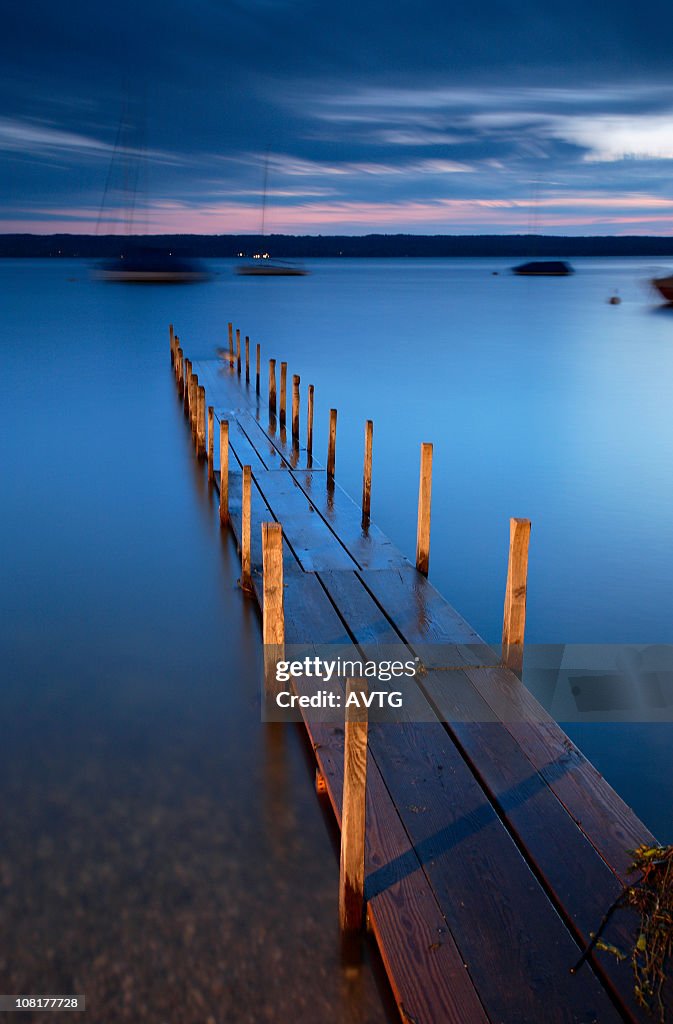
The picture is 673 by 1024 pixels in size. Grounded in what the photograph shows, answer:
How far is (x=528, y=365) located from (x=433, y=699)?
24.8 m

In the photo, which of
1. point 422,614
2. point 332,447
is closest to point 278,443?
point 332,447

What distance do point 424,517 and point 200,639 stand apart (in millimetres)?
2370

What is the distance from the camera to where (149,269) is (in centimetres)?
7306

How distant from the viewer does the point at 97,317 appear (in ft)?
144

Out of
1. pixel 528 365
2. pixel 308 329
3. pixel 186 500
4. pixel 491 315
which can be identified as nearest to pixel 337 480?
pixel 186 500

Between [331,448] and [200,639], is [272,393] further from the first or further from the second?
[200,639]

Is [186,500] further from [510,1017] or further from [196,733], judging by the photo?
[510,1017]

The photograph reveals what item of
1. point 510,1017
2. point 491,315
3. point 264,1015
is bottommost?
point 264,1015

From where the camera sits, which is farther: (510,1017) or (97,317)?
(97,317)

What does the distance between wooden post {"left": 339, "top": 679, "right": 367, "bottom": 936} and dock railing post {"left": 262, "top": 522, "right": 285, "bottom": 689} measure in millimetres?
2218

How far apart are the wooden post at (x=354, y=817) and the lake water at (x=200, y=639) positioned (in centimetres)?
24

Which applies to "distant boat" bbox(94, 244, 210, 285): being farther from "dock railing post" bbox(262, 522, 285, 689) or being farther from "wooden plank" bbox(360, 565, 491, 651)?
"dock railing post" bbox(262, 522, 285, 689)

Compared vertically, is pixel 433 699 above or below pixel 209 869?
above

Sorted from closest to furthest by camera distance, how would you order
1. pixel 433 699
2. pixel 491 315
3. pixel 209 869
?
pixel 209 869
pixel 433 699
pixel 491 315
